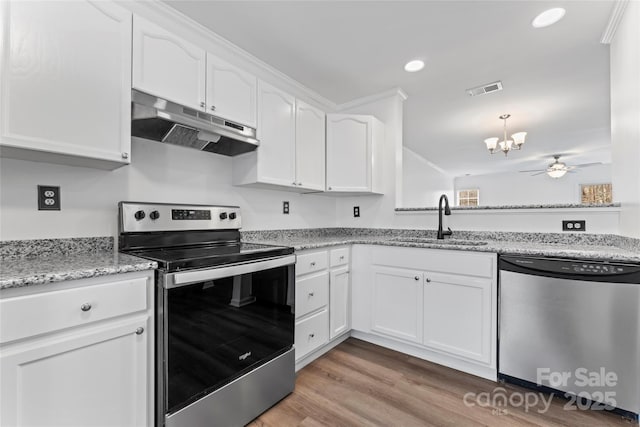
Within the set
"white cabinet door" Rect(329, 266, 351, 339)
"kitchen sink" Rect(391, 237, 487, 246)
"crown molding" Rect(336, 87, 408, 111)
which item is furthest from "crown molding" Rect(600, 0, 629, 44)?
"white cabinet door" Rect(329, 266, 351, 339)

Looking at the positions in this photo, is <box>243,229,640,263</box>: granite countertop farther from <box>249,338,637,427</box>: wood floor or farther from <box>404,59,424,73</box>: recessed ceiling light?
<box>404,59,424,73</box>: recessed ceiling light

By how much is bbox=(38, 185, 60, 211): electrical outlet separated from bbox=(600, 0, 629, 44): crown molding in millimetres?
3348

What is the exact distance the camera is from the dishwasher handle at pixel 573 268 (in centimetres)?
144

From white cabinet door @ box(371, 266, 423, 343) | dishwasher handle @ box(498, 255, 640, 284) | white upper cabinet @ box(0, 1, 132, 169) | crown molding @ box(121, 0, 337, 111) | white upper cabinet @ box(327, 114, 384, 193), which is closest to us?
white upper cabinet @ box(0, 1, 132, 169)

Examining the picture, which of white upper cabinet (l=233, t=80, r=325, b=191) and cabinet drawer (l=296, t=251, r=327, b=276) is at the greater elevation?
white upper cabinet (l=233, t=80, r=325, b=191)

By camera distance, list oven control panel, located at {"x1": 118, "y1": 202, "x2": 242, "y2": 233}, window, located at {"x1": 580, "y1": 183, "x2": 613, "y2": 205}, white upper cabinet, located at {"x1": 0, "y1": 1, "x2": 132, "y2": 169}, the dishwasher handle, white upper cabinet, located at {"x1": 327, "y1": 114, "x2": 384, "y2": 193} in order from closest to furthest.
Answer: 1. white upper cabinet, located at {"x1": 0, "y1": 1, "x2": 132, "y2": 169}
2. the dishwasher handle
3. oven control panel, located at {"x1": 118, "y1": 202, "x2": 242, "y2": 233}
4. white upper cabinet, located at {"x1": 327, "y1": 114, "x2": 384, "y2": 193}
5. window, located at {"x1": 580, "y1": 183, "x2": 613, "y2": 205}

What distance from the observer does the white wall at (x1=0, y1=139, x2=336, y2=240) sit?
4.33ft

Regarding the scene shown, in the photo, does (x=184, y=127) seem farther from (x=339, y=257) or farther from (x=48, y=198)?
(x=339, y=257)

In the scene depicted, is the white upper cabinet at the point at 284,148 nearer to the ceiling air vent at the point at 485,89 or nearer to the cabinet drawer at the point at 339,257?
the cabinet drawer at the point at 339,257

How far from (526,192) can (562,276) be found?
7231mm

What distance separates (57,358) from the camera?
96 cm

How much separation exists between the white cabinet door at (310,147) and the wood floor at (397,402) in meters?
1.46

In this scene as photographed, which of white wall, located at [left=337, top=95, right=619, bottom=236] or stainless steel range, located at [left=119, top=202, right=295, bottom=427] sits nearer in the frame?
stainless steel range, located at [left=119, top=202, right=295, bottom=427]

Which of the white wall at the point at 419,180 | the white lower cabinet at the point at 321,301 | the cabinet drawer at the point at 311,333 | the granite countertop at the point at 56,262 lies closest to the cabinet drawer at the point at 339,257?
the white lower cabinet at the point at 321,301
